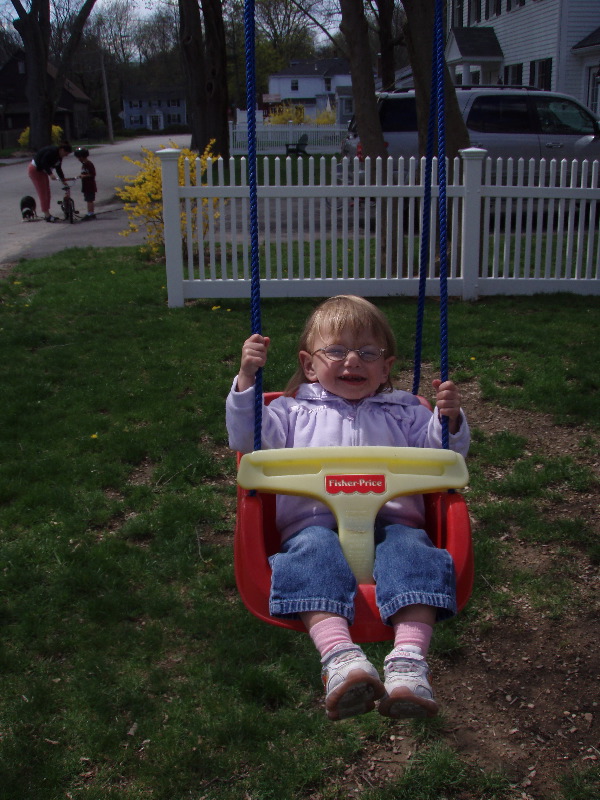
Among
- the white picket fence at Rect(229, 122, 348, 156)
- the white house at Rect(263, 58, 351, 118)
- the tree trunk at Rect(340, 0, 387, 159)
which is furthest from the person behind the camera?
the white house at Rect(263, 58, 351, 118)

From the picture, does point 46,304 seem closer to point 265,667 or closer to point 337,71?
point 265,667

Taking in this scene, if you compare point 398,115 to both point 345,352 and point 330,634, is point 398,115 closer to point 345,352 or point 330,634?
point 345,352

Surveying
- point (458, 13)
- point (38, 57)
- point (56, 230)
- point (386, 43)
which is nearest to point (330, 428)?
point (56, 230)

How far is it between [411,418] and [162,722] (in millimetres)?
1311

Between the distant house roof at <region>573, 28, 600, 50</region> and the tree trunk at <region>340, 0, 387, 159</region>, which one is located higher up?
the distant house roof at <region>573, 28, 600, 50</region>

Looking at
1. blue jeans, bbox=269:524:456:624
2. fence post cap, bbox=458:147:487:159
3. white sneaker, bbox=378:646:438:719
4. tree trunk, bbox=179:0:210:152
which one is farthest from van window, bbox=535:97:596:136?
white sneaker, bbox=378:646:438:719

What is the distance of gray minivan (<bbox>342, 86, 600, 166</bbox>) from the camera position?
1304 cm

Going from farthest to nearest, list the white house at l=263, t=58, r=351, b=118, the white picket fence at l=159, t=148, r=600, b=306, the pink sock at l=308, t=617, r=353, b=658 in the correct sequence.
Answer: the white house at l=263, t=58, r=351, b=118 < the white picket fence at l=159, t=148, r=600, b=306 < the pink sock at l=308, t=617, r=353, b=658

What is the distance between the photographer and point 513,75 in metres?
27.3

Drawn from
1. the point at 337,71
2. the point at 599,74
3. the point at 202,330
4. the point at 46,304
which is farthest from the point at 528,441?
the point at 337,71

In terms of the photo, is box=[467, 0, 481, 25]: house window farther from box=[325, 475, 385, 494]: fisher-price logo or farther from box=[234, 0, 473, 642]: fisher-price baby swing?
box=[325, 475, 385, 494]: fisher-price logo

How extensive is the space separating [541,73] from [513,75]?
296 cm

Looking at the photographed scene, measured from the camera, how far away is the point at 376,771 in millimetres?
2463

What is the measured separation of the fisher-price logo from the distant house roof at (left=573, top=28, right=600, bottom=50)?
21669 millimetres
